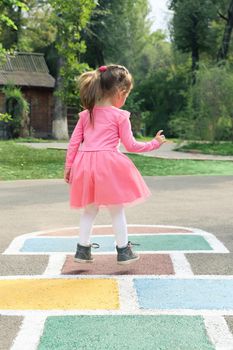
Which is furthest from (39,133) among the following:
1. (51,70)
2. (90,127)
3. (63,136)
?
(90,127)

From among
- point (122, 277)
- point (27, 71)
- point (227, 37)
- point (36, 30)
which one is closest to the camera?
point (122, 277)

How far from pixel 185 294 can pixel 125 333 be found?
0.90 metres

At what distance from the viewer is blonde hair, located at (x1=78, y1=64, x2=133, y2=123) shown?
16.1 ft

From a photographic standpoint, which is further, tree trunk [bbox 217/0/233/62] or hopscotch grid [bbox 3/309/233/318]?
tree trunk [bbox 217/0/233/62]

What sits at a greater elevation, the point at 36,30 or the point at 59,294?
the point at 36,30

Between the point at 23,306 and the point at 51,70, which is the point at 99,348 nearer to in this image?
the point at 23,306

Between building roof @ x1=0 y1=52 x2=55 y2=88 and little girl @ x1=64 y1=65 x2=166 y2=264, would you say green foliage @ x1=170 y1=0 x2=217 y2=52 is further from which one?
little girl @ x1=64 y1=65 x2=166 y2=264

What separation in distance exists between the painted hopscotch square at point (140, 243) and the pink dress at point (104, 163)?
0.99 meters

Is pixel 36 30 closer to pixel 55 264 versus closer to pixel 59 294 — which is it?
pixel 55 264

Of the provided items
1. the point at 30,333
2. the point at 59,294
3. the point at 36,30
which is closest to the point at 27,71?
the point at 36,30

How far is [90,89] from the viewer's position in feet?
16.2

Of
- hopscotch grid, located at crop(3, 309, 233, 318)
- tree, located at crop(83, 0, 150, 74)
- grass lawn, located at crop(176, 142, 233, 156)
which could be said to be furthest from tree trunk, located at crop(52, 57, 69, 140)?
hopscotch grid, located at crop(3, 309, 233, 318)

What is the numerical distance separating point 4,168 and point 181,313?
12461mm

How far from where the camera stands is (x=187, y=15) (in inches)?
1401
